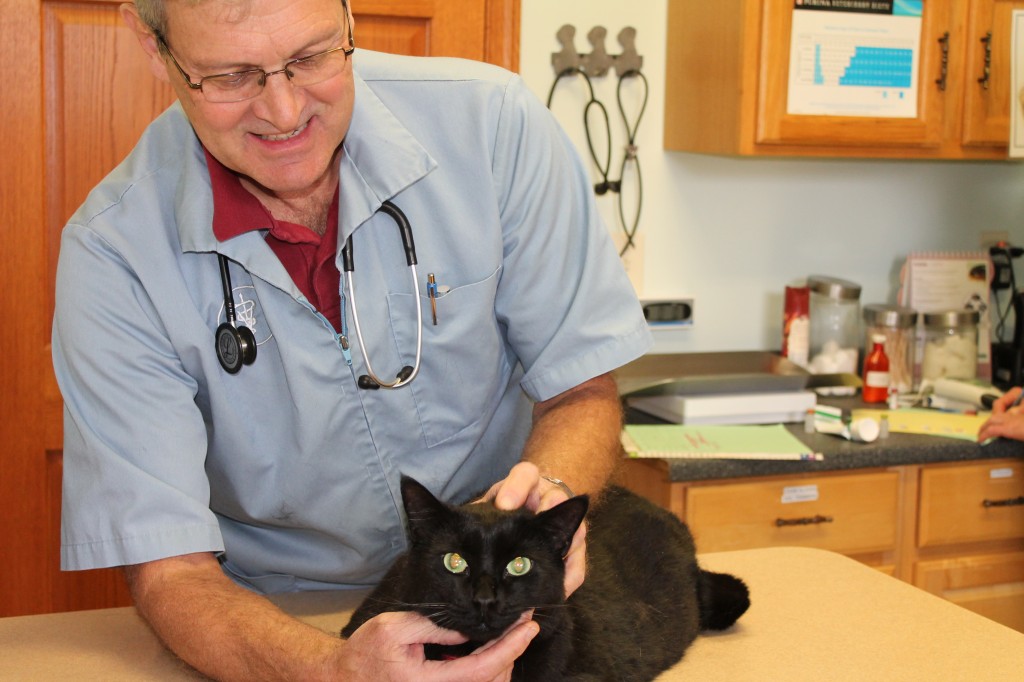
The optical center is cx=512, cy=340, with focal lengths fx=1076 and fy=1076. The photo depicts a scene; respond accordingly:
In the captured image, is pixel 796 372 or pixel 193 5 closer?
pixel 193 5

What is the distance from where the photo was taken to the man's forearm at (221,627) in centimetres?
104

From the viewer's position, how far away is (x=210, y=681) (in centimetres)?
112

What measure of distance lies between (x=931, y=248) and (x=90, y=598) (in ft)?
8.16

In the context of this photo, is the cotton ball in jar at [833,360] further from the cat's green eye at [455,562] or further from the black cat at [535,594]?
the cat's green eye at [455,562]

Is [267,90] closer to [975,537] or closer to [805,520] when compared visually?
[805,520]

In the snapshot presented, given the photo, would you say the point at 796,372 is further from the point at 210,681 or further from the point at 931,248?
the point at 210,681

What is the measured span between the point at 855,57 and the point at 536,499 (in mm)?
1890

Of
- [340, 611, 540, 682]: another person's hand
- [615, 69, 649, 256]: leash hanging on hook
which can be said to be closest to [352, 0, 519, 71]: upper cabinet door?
[615, 69, 649, 256]: leash hanging on hook

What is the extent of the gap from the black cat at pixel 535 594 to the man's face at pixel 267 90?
431 millimetres

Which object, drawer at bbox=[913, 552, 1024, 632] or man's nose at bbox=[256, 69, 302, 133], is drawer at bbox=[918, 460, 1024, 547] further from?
man's nose at bbox=[256, 69, 302, 133]

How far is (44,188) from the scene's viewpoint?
2393 mm

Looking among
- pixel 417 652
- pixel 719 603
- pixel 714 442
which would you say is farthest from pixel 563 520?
pixel 714 442

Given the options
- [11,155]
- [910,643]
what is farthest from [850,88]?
[11,155]

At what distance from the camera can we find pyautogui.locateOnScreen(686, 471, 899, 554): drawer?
2318mm
